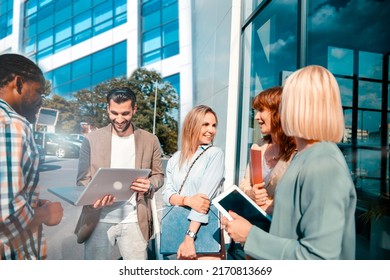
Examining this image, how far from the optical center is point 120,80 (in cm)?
169

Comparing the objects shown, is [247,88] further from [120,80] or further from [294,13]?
[120,80]

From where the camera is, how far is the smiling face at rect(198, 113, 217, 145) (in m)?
1.55

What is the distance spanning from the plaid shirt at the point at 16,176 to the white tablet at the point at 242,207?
80 cm

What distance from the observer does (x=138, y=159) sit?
1611mm

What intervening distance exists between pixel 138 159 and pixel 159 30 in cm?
79

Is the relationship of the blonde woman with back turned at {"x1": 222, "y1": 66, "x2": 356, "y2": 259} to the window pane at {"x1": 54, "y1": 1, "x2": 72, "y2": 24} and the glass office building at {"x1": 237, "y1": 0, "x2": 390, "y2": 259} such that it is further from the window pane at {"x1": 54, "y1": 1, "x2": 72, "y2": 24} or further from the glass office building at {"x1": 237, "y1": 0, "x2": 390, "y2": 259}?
the window pane at {"x1": 54, "y1": 1, "x2": 72, "y2": 24}

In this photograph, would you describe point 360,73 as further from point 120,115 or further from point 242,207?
point 120,115

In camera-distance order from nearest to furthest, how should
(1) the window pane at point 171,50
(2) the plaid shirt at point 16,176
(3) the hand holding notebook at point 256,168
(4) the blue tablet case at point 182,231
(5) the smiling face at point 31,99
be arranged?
(2) the plaid shirt at point 16,176, (5) the smiling face at point 31,99, (3) the hand holding notebook at point 256,168, (4) the blue tablet case at point 182,231, (1) the window pane at point 171,50

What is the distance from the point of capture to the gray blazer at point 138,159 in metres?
1.59

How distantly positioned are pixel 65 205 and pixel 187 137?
74cm

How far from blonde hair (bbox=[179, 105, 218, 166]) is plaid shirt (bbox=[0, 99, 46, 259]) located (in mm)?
721

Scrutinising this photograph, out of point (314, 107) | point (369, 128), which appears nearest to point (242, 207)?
point (314, 107)

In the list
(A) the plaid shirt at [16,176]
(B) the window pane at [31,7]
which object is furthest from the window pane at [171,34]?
(A) the plaid shirt at [16,176]

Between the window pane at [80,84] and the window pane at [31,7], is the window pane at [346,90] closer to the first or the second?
the window pane at [80,84]
